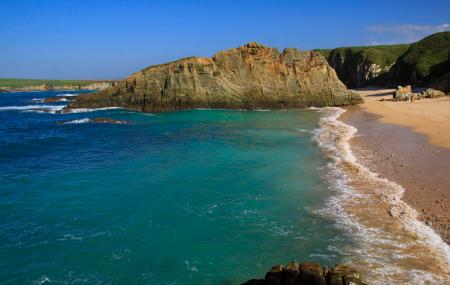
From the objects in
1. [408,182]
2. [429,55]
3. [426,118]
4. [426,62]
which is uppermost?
[429,55]

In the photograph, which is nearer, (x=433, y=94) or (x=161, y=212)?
(x=161, y=212)

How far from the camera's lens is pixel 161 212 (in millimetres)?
14180

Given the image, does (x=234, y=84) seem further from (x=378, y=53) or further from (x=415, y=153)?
(x=378, y=53)

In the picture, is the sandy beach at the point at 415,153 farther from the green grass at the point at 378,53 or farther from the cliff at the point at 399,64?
the green grass at the point at 378,53

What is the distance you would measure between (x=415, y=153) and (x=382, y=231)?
1123 cm

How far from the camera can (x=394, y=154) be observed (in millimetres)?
21906

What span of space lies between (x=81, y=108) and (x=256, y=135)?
3720 cm

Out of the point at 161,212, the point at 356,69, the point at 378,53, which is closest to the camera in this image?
the point at 161,212

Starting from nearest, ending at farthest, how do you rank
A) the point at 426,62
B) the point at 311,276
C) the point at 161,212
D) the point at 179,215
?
the point at 311,276
the point at 179,215
the point at 161,212
the point at 426,62

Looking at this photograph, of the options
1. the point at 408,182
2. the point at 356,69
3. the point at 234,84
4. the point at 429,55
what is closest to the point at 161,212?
the point at 408,182

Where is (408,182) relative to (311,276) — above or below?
below

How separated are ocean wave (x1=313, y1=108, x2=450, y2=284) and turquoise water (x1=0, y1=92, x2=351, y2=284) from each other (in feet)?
2.10

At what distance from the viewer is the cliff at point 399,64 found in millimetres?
69506

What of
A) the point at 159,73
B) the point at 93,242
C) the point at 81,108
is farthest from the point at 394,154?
the point at 81,108
